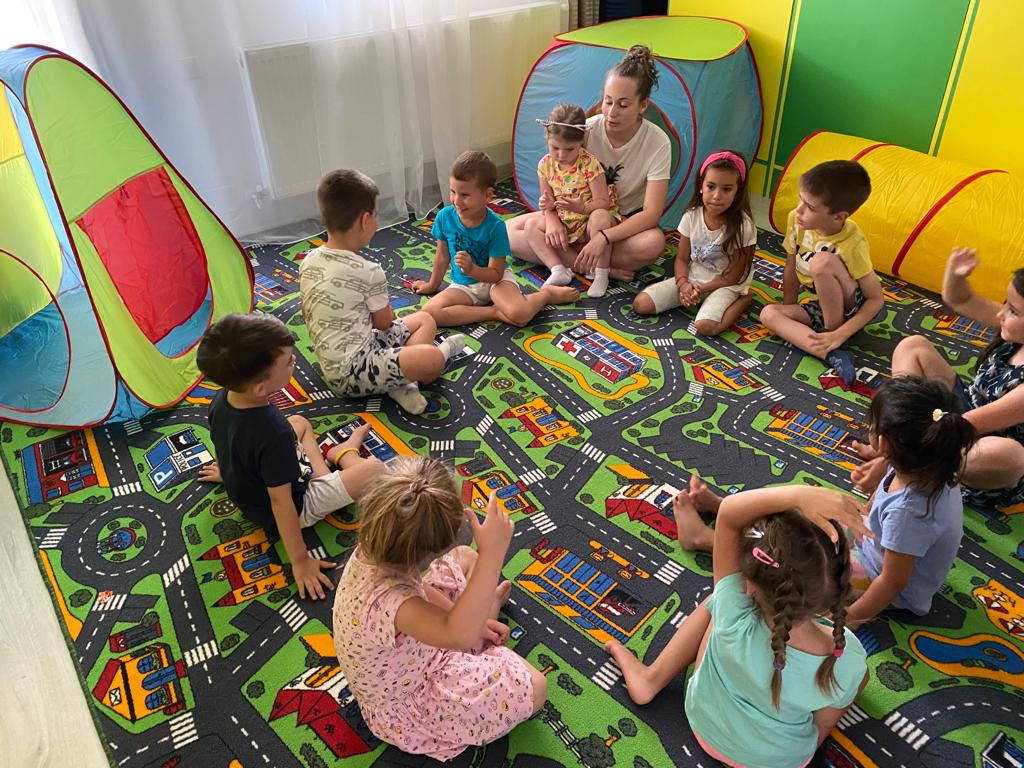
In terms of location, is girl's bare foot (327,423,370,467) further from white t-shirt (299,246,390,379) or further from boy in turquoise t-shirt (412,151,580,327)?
boy in turquoise t-shirt (412,151,580,327)

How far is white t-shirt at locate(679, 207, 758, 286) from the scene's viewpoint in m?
2.77

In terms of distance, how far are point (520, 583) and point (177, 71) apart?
2.56m

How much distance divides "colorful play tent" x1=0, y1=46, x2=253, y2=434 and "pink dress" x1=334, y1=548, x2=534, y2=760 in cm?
132

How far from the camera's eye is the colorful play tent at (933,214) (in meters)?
2.64

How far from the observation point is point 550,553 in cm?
186

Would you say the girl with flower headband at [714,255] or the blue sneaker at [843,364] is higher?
the girl with flower headband at [714,255]

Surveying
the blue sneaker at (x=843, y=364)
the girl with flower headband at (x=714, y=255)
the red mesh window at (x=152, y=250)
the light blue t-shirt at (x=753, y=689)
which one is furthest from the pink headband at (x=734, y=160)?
the red mesh window at (x=152, y=250)

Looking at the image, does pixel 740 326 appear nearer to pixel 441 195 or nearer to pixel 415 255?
pixel 415 255

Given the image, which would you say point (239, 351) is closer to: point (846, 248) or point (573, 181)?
point (573, 181)

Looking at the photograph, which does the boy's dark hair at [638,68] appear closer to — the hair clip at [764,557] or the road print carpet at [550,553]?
the road print carpet at [550,553]

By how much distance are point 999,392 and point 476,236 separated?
5.69 feet

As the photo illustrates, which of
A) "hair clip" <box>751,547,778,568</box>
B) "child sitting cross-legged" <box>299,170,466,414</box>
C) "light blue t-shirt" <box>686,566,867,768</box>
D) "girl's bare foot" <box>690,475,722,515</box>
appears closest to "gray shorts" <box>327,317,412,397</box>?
"child sitting cross-legged" <box>299,170,466,414</box>

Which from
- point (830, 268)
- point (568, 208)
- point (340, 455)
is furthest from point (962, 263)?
point (340, 455)

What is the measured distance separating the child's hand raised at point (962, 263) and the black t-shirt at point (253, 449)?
179 centimetres
